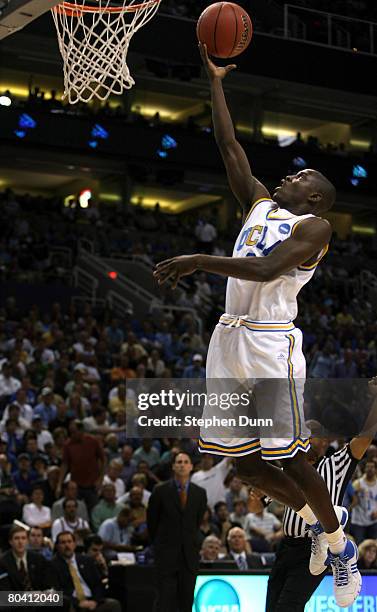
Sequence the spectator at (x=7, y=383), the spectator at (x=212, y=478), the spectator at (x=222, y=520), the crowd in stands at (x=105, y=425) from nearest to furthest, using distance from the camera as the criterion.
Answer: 1. the crowd in stands at (x=105, y=425)
2. the spectator at (x=222, y=520)
3. the spectator at (x=212, y=478)
4. the spectator at (x=7, y=383)

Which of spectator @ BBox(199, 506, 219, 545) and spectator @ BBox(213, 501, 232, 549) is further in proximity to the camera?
spectator @ BBox(213, 501, 232, 549)

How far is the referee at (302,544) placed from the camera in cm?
571

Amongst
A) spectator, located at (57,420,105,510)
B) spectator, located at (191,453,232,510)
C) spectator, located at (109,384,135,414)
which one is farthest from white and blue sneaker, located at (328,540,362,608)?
spectator, located at (109,384,135,414)

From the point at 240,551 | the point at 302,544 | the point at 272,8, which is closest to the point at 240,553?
the point at 240,551

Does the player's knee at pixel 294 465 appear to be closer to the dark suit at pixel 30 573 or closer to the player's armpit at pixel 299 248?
the player's armpit at pixel 299 248

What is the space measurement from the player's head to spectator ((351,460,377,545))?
21.2 feet

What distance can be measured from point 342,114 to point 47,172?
7.90m

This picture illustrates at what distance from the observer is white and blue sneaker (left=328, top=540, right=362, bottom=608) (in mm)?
5164

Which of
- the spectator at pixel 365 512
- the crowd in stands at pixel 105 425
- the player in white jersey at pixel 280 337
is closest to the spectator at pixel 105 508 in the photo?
the crowd in stands at pixel 105 425

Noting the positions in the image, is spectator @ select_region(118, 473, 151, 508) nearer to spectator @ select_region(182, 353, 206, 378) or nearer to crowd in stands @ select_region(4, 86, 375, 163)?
spectator @ select_region(182, 353, 206, 378)

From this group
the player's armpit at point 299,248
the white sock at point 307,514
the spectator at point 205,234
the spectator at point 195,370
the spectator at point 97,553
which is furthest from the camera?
the spectator at point 205,234

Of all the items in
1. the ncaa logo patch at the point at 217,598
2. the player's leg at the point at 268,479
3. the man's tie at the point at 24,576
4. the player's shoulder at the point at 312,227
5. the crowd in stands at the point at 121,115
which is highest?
the crowd in stands at the point at 121,115

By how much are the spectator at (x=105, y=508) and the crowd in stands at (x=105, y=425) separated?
0.01 m

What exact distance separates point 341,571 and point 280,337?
3.91ft
